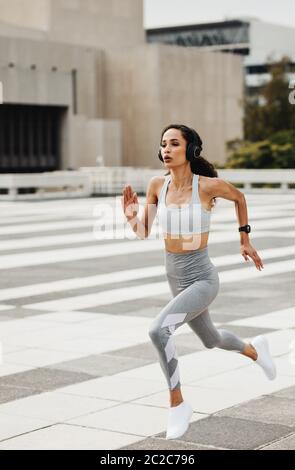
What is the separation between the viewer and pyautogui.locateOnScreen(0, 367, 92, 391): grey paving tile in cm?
701

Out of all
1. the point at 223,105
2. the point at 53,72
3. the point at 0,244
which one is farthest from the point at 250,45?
the point at 0,244

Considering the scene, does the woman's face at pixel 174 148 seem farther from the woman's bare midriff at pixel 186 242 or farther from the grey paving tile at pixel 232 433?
the grey paving tile at pixel 232 433

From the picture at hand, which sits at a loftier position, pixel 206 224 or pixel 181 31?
pixel 181 31

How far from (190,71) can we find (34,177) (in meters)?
31.9

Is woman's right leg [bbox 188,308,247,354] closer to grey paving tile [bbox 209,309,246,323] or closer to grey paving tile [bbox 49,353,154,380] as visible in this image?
grey paving tile [bbox 49,353,154,380]

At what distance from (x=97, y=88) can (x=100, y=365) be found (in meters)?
59.8

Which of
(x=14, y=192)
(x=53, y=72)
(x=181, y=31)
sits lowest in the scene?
(x=14, y=192)

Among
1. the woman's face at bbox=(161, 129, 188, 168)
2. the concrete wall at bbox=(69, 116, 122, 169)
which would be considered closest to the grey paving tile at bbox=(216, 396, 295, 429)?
the woman's face at bbox=(161, 129, 188, 168)

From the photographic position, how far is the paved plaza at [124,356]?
5.74 metres

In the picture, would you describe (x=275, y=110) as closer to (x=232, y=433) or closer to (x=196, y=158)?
(x=196, y=158)

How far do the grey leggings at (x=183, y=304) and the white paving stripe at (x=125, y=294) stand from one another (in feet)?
16.1

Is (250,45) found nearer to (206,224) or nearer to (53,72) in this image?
(53,72)

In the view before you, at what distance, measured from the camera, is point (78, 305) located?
10.9 meters

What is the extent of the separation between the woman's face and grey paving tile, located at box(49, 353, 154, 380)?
213 cm
